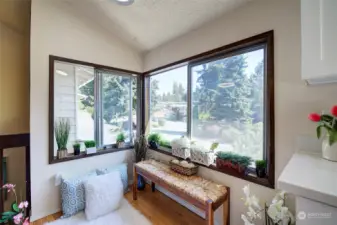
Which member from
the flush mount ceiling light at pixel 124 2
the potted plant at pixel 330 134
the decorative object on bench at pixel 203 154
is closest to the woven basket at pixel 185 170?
the decorative object on bench at pixel 203 154

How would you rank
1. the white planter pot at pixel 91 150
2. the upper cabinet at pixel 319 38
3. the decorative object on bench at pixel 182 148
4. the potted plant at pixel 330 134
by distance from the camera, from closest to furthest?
the upper cabinet at pixel 319 38 → the potted plant at pixel 330 134 → the decorative object on bench at pixel 182 148 → the white planter pot at pixel 91 150

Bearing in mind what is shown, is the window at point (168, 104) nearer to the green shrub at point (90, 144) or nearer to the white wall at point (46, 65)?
the green shrub at point (90, 144)

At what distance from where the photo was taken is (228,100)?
1801 mm

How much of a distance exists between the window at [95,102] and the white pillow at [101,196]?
64cm

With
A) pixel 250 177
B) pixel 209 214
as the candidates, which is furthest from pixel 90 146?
pixel 250 177

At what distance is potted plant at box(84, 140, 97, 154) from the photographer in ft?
7.70

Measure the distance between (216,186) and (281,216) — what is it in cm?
69

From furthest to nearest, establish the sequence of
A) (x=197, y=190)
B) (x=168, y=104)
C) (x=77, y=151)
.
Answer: (x=168, y=104) < (x=77, y=151) < (x=197, y=190)

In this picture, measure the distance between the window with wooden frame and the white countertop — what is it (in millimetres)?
519

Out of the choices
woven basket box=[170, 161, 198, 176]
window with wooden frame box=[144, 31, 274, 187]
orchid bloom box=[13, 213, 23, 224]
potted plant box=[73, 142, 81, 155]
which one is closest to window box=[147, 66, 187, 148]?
window with wooden frame box=[144, 31, 274, 187]

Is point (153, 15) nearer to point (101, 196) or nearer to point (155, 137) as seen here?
point (155, 137)

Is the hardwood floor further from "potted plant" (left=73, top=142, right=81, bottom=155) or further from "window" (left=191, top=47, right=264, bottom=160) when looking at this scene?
"window" (left=191, top=47, right=264, bottom=160)

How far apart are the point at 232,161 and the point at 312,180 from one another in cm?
99

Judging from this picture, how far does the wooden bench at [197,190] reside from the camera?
4.74ft
